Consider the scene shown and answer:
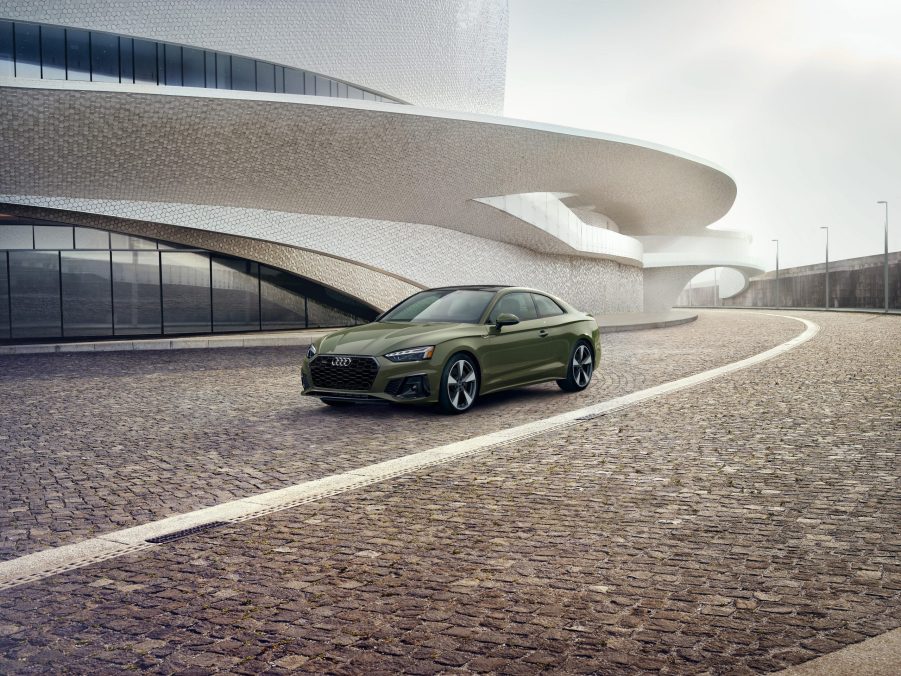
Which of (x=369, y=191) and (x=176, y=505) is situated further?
(x=369, y=191)

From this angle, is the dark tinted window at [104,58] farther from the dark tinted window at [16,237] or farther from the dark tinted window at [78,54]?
the dark tinted window at [16,237]

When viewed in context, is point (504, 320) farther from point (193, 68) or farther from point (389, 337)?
point (193, 68)

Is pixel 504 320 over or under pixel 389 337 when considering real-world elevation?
over

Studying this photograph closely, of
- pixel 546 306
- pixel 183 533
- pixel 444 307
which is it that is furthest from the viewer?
pixel 546 306

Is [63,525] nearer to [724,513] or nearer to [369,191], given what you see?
[724,513]

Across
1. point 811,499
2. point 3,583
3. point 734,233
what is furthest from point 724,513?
point 734,233

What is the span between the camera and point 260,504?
18.2 feet

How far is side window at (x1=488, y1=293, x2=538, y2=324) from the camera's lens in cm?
1077

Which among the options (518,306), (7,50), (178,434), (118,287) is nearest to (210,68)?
(7,50)

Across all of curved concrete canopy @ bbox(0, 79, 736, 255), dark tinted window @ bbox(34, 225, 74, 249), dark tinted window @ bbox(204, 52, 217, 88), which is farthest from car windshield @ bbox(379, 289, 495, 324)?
dark tinted window @ bbox(204, 52, 217, 88)

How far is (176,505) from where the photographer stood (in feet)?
18.2

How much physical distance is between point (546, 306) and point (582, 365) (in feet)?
3.24

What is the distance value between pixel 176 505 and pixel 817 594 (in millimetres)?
3766

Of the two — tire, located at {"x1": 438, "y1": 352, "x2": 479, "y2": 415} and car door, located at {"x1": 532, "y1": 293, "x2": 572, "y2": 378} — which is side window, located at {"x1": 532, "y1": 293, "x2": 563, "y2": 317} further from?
tire, located at {"x1": 438, "y1": 352, "x2": 479, "y2": 415}
